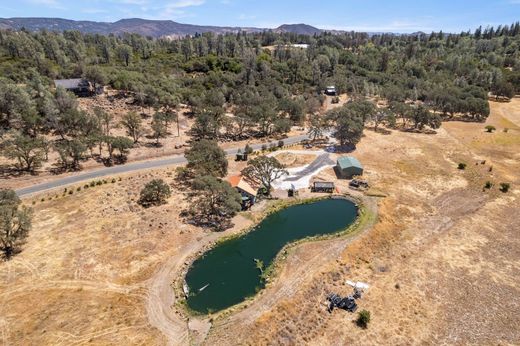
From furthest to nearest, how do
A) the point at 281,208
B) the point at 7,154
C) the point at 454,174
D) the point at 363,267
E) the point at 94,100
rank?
the point at 94,100, the point at 454,174, the point at 7,154, the point at 281,208, the point at 363,267

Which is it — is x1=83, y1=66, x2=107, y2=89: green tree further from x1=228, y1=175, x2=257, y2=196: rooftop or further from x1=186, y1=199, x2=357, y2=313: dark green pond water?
x1=186, y1=199, x2=357, y2=313: dark green pond water

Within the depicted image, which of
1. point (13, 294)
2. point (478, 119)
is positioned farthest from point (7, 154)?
point (478, 119)

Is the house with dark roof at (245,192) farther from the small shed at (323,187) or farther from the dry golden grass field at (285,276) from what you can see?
the small shed at (323,187)

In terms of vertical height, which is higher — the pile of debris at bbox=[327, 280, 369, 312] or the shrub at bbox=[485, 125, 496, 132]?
the shrub at bbox=[485, 125, 496, 132]

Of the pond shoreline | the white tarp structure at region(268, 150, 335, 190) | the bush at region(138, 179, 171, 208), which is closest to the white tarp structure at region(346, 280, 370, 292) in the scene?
the pond shoreline

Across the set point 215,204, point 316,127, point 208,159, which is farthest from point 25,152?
point 316,127

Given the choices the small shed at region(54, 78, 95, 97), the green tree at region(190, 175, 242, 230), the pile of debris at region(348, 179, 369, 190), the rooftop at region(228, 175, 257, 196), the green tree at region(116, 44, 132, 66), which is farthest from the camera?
the green tree at region(116, 44, 132, 66)

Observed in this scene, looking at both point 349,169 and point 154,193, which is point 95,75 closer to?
point 154,193

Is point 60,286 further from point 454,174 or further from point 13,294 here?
point 454,174
